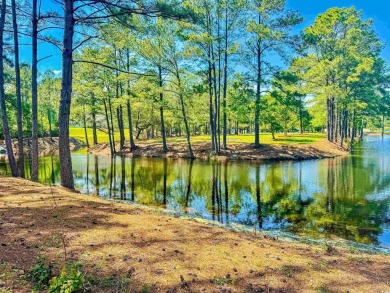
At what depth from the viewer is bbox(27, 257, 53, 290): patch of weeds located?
325 centimetres

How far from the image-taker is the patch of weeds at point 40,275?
325cm

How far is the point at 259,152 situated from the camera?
990 inches

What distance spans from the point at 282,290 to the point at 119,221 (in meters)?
3.60

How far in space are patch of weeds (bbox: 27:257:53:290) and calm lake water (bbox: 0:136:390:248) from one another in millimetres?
5692

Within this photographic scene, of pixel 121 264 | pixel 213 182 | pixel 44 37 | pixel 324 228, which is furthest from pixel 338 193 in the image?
pixel 44 37

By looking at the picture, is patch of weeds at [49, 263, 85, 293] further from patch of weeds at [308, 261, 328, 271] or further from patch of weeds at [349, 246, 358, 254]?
patch of weeds at [349, 246, 358, 254]

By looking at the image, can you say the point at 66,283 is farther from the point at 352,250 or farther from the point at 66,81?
the point at 66,81

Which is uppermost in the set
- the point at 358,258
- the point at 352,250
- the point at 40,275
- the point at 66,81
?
the point at 66,81

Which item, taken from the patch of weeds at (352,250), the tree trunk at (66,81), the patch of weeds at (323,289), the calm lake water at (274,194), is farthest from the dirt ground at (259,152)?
the patch of weeds at (323,289)

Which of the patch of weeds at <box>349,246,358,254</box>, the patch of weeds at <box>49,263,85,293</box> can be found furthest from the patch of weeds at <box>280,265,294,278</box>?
the patch of weeds at <box>49,263,85,293</box>

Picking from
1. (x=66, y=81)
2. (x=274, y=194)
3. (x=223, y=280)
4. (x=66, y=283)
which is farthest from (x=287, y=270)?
(x=66, y=81)

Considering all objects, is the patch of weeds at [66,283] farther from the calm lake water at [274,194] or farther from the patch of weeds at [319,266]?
the calm lake water at [274,194]

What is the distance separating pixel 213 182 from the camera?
577 inches

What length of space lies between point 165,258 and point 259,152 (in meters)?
21.8
